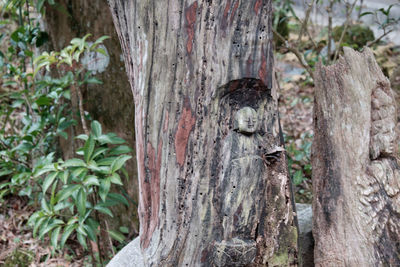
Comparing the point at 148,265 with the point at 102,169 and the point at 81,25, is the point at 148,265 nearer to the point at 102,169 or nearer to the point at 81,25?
the point at 102,169

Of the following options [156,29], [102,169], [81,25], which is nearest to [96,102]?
[81,25]

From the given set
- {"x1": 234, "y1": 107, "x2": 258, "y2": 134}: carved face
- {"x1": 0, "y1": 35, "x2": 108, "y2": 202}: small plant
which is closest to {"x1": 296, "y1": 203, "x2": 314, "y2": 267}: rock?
{"x1": 234, "y1": 107, "x2": 258, "y2": 134}: carved face

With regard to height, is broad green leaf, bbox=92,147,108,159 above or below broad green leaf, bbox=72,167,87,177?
above

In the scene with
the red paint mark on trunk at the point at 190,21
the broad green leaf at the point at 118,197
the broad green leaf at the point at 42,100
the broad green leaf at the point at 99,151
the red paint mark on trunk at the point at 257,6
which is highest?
the red paint mark on trunk at the point at 257,6

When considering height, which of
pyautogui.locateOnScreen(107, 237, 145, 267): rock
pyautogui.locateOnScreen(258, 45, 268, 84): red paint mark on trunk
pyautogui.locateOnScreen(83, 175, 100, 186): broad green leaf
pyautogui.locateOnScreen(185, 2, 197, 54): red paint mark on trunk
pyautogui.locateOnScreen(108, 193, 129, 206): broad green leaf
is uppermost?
pyautogui.locateOnScreen(185, 2, 197, 54): red paint mark on trunk

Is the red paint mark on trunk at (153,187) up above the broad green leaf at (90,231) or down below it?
above

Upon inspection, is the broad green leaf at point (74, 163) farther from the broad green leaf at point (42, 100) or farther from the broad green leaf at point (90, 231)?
the broad green leaf at point (42, 100)

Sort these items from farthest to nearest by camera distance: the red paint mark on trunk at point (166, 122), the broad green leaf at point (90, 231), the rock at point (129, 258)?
the broad green leaf at point (90, 231), the rock at point (129, 258), the red paint mark on trunk at point (166, 122)

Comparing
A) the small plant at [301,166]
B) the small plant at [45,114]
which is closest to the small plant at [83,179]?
the small plant at [45,114]

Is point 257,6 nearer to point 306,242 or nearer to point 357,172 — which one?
point 357,172

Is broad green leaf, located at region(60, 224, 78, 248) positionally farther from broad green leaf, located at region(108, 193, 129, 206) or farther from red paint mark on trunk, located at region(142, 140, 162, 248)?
red paint mark on trunk, located at region(142, 140, 162, 248)

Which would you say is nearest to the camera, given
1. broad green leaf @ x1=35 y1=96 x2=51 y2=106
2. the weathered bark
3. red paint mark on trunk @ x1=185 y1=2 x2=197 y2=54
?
red paint mark on trunk @ x1=185 y1=2 x2=197 y2=54

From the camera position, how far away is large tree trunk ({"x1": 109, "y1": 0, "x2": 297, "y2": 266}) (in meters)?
1.47

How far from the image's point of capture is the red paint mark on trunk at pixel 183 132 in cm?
152
